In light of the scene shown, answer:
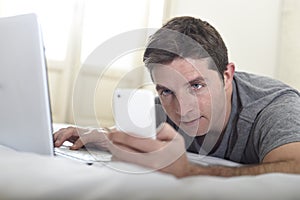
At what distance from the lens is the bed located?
276mm

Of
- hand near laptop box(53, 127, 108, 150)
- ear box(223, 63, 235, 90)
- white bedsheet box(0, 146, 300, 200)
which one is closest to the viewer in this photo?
white bedsheet box(0, 146, 300, 200)

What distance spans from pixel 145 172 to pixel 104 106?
71cm

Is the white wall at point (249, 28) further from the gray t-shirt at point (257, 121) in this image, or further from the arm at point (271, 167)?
the arm at point (271, 167)

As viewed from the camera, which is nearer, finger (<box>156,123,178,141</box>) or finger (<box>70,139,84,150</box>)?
finger (<box>156,123,178,141</box>)

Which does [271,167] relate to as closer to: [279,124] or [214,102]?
[279,124]

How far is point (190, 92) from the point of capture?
850 mm

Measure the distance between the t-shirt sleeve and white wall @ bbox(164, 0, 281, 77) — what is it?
151 centimetres

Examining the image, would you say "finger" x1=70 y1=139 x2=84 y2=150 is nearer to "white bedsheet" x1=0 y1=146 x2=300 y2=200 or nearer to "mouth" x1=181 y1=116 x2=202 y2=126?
"mouth" x1=181 y1=116 x2=202 y2=126

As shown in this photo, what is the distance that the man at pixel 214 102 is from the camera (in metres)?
0.76

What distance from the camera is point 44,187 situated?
0.28m

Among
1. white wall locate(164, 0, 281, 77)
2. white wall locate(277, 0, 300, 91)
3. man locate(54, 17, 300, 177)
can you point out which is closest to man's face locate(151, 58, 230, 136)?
man locate(54, 17, 300, 177)

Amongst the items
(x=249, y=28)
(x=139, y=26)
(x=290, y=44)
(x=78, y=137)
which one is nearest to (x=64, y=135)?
(x=78, y=137)

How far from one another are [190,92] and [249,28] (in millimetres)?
1727

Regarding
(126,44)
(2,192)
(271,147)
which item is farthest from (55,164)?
(126,44)
